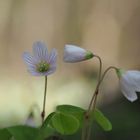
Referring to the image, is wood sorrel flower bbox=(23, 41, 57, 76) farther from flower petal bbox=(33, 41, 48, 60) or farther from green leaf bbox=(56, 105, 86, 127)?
green leaf bbox=(56, 105, 86, 127)

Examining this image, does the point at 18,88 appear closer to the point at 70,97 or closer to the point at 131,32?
the point at 70,97

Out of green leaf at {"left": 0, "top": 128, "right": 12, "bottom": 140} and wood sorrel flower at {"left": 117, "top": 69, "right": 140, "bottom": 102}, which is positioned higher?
wood sorrel flower at {"left": 117, "top": 69, "right": 140, "bottom": 102}

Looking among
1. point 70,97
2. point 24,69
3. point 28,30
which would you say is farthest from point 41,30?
point 70,97

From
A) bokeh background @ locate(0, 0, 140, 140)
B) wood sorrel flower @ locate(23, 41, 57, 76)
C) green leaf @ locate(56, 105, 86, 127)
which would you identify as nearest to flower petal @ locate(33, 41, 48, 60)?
wood sorrel flower @ locate(23, 41, 57, 76)

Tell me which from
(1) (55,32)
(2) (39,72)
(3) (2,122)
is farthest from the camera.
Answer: (1) (55,32)

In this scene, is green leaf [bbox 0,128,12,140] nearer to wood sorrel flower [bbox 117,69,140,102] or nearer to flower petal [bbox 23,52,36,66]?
flower petal [bbox 23,52,36,66]

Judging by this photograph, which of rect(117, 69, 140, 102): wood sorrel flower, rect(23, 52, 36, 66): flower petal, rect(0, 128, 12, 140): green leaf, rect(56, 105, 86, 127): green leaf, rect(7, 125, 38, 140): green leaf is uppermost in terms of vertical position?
rect(23, 52, 36, 66): flower petal

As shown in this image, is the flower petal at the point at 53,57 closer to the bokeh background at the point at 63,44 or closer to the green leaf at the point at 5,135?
the green leaf at the point at 5,135

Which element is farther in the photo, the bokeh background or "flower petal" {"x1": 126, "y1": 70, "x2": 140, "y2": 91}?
the bokeh background
